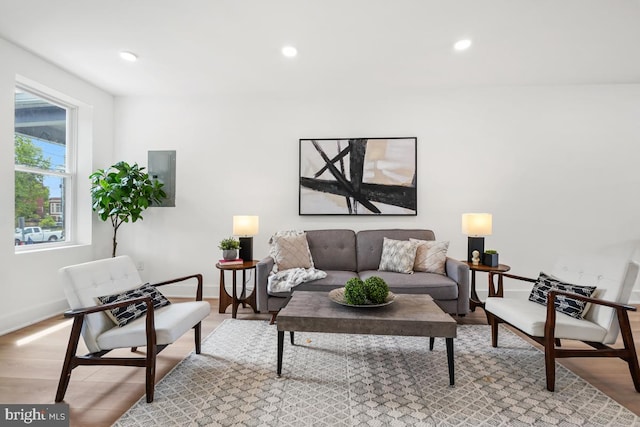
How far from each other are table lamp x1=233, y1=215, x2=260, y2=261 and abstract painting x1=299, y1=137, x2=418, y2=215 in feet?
2.38

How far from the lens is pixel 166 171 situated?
170 inches

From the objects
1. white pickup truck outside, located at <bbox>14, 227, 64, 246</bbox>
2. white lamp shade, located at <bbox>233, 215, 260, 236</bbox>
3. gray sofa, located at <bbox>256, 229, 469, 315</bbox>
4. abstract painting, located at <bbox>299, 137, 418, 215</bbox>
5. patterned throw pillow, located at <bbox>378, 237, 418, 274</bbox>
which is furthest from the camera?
abstract painting, located at <bbox>299, 137, 418, 215</bbox>

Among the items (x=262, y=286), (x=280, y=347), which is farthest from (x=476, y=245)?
(x=280, y=347)

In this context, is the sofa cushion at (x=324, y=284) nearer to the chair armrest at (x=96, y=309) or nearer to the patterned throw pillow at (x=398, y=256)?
the patterned throw pillow at (x=398, y=256)

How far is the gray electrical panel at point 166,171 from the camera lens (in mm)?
4309

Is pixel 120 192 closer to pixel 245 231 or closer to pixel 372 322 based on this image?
pixel 245 231

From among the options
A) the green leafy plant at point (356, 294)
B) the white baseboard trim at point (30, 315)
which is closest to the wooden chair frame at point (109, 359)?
the green leafy plant at point (356, 294)

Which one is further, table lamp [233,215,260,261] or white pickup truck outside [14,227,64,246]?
table lamp [233,215,260,261]

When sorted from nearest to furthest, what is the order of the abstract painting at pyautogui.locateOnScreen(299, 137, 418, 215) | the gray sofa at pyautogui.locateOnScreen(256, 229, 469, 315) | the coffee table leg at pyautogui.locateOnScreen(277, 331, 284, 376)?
the coffee table leg at pyautogui.locateOnScreen(277, 331, 284, 376) → the gray sofa at pyautogui.locateOnScreen(256, 229, 469, 315) → the abstract painting at pyautogui.locateOnScreen(299, 137, 418, 215)

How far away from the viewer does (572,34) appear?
2.84m

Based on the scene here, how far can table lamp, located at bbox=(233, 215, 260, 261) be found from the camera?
144 inches

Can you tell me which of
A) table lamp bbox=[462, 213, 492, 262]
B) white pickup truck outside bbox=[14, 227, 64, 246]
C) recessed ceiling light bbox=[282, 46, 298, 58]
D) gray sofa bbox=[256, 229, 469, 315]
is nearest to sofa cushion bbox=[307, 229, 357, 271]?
gray sofa bbox=[256, 229, 469, 315]

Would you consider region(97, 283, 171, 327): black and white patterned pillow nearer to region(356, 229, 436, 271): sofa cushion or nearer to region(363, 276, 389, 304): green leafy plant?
region(363, 276, 389, 304): green leafy plant

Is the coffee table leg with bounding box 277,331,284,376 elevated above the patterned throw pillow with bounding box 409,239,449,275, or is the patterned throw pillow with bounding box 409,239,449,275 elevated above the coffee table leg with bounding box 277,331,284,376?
the patterned throw pillow with bounding box 409,239,449,275
